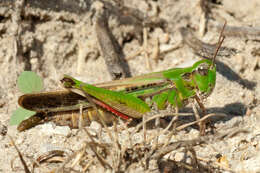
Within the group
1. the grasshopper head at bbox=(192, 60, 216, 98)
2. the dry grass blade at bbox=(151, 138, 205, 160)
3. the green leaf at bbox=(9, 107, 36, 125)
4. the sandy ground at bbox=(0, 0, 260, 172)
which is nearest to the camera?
the dry grass blade at bbox=(151, 138, 205, 160)

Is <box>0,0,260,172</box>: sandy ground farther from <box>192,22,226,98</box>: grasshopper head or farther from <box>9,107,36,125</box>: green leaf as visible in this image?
<box>192,22,226,98</box>: grasshopper head

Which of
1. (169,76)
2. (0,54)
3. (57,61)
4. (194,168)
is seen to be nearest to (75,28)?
(57,61)

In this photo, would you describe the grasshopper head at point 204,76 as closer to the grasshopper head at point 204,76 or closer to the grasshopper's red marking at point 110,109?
the grasshopper head at point 204,76

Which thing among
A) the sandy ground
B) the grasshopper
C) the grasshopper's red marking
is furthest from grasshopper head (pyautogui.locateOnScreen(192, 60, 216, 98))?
the grasshopper's red marking

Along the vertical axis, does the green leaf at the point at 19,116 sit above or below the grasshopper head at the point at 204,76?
below

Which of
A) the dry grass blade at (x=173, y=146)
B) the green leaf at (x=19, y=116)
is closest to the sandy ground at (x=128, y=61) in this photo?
the green leaf at (x=19, y=116)

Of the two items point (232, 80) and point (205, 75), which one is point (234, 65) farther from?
point (205, 75)
